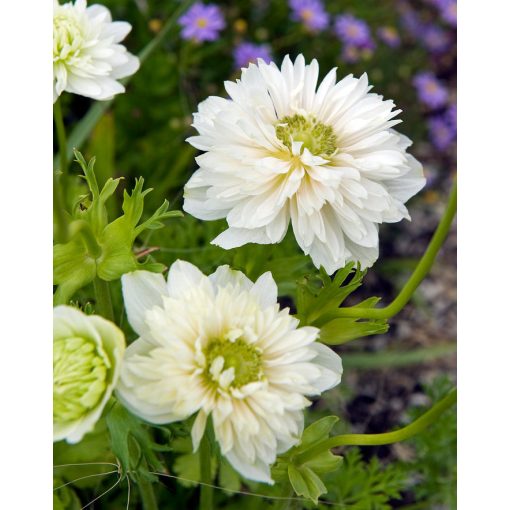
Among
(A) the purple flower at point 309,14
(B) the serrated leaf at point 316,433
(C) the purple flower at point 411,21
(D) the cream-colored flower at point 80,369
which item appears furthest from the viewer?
(C) the purple flower at point 411,21

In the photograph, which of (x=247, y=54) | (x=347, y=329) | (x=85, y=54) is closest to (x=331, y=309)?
(x=347, y=329)

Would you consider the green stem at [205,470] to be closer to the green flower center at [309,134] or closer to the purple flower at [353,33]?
the green flower center at [309,134]

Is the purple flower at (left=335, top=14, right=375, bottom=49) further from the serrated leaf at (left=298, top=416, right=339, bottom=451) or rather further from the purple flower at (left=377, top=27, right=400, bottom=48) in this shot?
the serrated leaf at (left=298, top=416, right=339, bottom=451)

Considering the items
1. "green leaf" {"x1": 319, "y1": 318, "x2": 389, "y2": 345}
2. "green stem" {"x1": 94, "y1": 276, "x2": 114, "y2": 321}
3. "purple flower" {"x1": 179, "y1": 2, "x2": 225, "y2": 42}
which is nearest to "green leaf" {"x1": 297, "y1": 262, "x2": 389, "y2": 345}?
"green leaf" {"x1": 319, "y1": 318, "x2": 389, "y2": 345}

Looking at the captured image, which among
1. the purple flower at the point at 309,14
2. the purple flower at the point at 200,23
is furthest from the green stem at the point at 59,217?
the purple flower at the point at 309,14

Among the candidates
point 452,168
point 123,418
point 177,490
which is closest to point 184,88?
point 452,168

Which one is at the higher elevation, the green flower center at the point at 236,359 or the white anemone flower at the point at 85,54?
the white anemone flower at the point at 85,54

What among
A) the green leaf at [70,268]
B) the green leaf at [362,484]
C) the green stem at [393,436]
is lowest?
the green leaf at [362,484]
